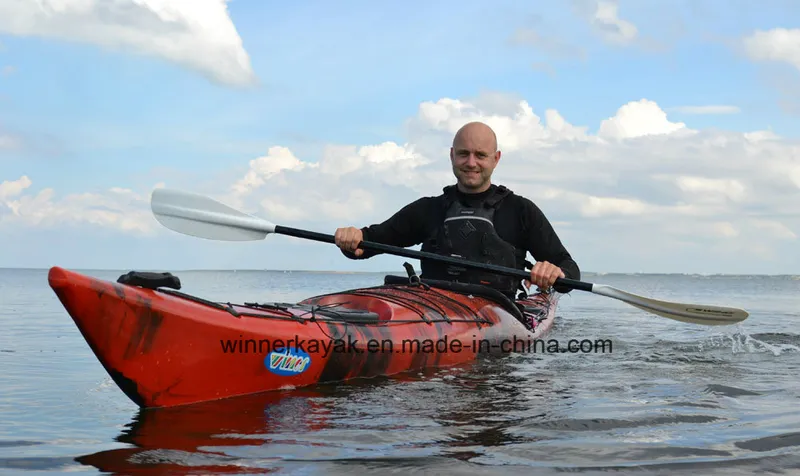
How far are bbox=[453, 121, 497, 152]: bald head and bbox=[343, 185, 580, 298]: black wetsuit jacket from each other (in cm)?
39

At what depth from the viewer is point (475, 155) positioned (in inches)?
241

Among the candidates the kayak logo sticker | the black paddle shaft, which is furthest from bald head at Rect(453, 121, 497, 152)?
the kayak logo sticker

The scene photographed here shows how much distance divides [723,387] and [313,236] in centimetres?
319

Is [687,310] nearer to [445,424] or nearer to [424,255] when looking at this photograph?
[424,255]

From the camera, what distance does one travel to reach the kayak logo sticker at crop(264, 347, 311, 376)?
4.29 metres

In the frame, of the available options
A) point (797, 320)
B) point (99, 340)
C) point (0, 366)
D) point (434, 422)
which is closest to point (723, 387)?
point (434, 422)

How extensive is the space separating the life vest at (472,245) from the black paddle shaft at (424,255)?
220 millimetres

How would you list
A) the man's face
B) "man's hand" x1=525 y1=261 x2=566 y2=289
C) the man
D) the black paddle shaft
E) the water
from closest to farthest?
the water
"man's hand" x1=525 y1=261 x2=566 y2=289
the black paddle shaft
the man
the man's face

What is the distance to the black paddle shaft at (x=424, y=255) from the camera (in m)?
5.59

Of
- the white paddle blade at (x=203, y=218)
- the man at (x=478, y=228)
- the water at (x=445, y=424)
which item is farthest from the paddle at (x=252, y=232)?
the water at (x=445, y=424)

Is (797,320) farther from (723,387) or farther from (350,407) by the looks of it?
(350,407)

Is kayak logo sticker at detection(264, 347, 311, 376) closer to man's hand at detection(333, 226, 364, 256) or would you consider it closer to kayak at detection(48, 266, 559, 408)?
kayak at detection(48, 266, 559, 408)

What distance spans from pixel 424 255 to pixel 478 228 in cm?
56

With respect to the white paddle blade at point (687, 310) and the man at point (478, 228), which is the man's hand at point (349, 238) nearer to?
the man at point (478, 228)
